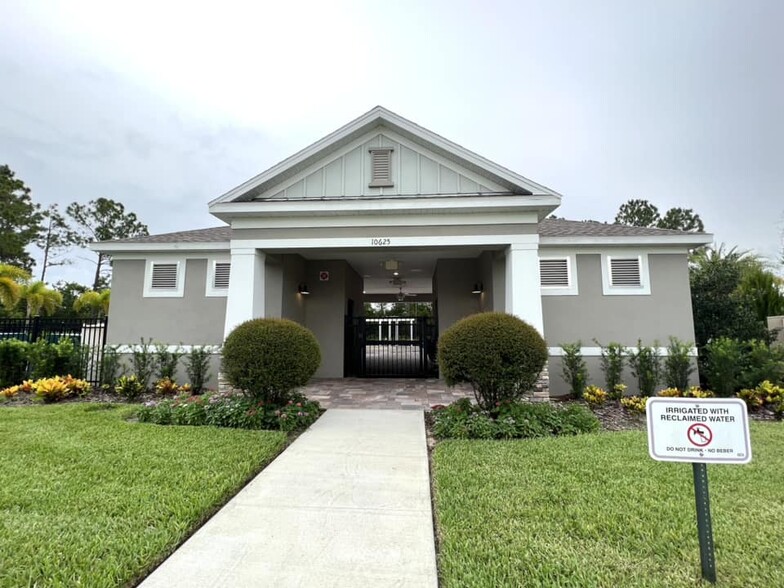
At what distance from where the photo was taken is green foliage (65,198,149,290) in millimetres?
31438

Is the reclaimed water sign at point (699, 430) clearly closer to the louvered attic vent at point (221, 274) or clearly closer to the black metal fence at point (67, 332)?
the louvered attic vent at point (221, 274)

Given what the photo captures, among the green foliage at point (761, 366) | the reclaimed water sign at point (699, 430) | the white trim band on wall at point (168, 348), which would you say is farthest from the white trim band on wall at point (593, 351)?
the white trim band on wall at point (168, 348)

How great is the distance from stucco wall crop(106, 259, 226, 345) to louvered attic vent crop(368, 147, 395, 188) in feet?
A: 15.4

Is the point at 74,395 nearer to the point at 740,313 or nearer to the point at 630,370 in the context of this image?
the point at 630,370

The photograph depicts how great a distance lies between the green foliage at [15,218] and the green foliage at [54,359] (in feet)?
77.9

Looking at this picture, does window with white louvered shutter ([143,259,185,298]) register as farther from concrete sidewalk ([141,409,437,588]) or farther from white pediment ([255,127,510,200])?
concrete sidewalk ([141,409,437,588])

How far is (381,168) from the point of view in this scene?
8188 mm

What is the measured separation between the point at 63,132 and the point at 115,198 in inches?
622

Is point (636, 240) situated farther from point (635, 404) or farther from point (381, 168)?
point (381, 168)

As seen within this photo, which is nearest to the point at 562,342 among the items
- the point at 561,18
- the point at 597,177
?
the point at 561,18

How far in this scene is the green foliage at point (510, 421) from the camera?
536 centimetres

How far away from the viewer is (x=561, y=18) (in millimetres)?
10266

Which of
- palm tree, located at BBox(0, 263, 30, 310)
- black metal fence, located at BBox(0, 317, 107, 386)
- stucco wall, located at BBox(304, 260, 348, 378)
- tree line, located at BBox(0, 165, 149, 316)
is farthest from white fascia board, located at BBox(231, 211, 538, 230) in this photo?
tree line, located at BBox(0, 165, 149, 316)

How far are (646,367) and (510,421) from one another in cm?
428
